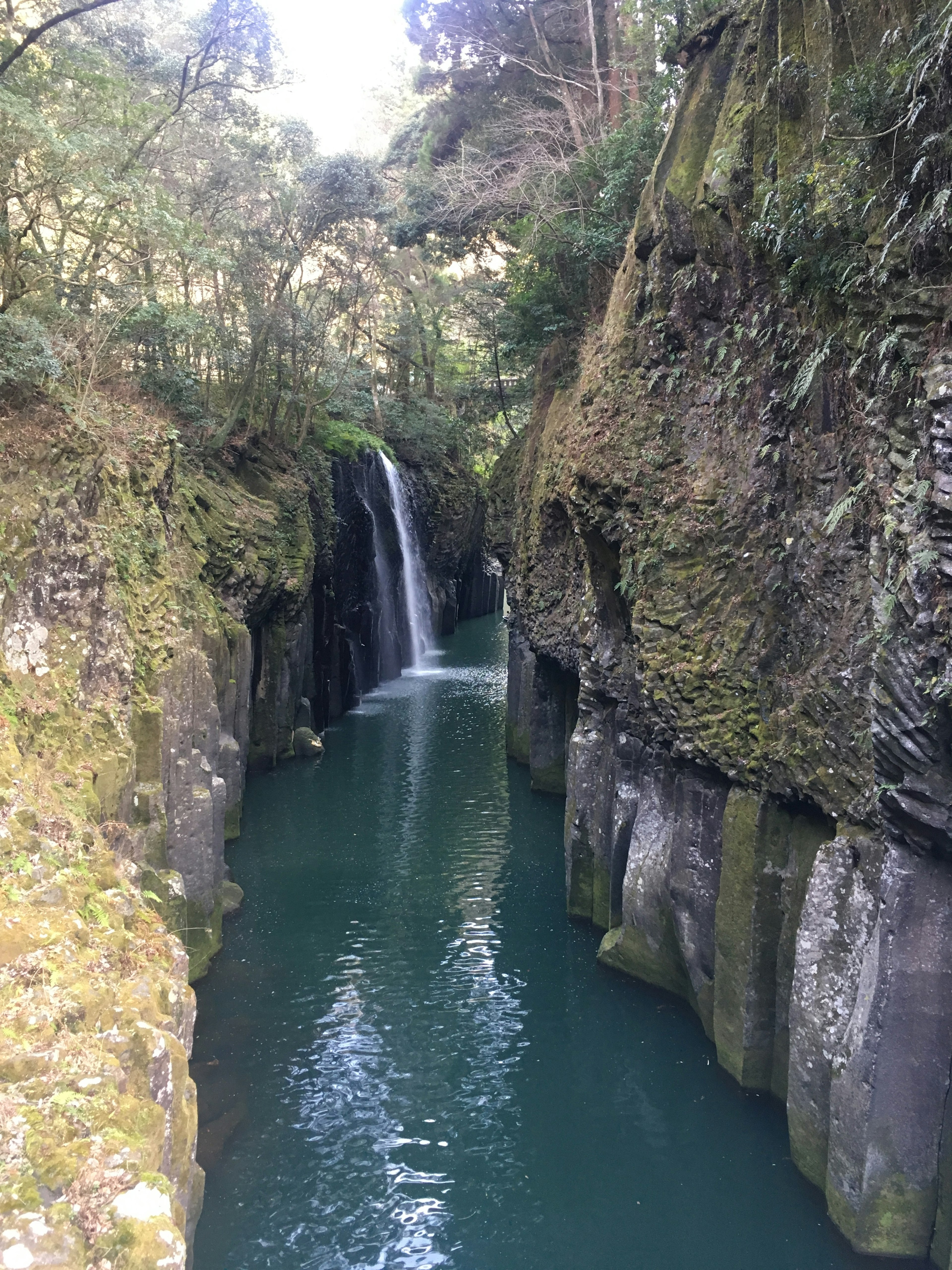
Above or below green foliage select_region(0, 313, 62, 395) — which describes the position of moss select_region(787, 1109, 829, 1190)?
below

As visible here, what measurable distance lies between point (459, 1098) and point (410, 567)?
1212 inches

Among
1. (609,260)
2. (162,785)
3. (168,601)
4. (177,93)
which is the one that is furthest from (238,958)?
(177,93)

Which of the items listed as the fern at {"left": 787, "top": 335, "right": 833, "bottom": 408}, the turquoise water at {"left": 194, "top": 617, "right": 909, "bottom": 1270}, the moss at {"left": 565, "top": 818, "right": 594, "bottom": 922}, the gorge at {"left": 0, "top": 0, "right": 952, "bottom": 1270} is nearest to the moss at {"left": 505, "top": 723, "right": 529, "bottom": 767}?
the gorge at {"left": 0, "top": 0, "right": 952, "bottom": 1270}

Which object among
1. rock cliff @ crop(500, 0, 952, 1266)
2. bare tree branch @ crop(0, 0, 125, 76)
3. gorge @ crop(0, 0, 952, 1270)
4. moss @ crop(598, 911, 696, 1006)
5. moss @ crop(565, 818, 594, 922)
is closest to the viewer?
gorge @ crop(0, 0, 952, 1270)

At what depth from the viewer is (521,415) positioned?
34062mm

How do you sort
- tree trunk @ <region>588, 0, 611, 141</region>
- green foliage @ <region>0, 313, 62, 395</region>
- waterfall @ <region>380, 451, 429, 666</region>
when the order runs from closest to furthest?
green foliage @ <region>0, 313, 62, 395</region> → tree trunk @ <region>588, 0, 611, 141</region> → waterfall @ <region>380, 451, 429, 666</region>

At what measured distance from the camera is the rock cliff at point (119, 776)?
4750mm

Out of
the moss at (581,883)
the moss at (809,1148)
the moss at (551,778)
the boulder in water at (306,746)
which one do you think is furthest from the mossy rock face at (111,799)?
the moss at (551,778)

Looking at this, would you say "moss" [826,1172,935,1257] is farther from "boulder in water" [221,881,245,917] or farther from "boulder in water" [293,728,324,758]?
"boulder in water" [293,728,324,758]

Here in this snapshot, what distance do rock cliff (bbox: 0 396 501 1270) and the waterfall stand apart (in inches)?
515

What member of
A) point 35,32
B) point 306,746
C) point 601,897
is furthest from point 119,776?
point 306,746

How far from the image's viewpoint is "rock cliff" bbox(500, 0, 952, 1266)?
7.07m

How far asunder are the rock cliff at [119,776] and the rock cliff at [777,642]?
5705mm

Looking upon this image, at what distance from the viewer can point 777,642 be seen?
381 inches
